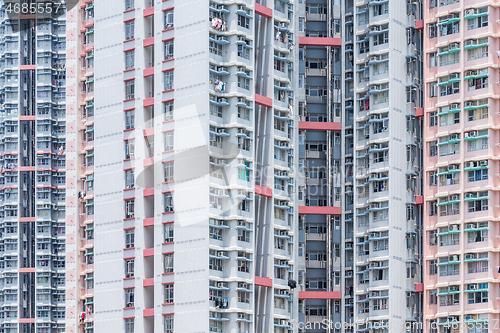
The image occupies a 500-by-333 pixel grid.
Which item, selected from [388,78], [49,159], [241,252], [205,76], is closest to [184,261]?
[241,252]

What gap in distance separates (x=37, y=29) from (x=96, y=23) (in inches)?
1062

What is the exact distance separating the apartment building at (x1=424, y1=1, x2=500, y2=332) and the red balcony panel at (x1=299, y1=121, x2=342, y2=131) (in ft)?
39.6

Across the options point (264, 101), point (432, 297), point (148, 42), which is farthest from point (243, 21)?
point (432, 297)

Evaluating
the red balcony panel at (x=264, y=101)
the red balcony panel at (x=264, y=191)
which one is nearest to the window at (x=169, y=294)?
the red balcony panel at (x=264, y=191)

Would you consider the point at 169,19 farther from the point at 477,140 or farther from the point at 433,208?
the point at 477,140

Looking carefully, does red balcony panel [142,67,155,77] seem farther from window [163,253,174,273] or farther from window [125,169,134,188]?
window [163,253,174,273]

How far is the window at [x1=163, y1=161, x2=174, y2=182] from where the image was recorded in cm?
11150

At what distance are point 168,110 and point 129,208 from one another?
33.0ft

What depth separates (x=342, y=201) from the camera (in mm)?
120188

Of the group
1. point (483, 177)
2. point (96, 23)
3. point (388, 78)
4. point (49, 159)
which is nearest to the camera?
point (483, 177)

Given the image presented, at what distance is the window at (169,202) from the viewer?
11081 cm

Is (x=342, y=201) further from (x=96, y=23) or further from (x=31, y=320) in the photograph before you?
(x=31, y=320)

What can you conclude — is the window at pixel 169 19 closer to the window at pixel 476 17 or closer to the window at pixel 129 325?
the window at pixel 476 17

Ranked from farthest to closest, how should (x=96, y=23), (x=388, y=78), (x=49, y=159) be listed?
(x=49, y=159) < (x=96, y=23) < (x=388, y=78)
